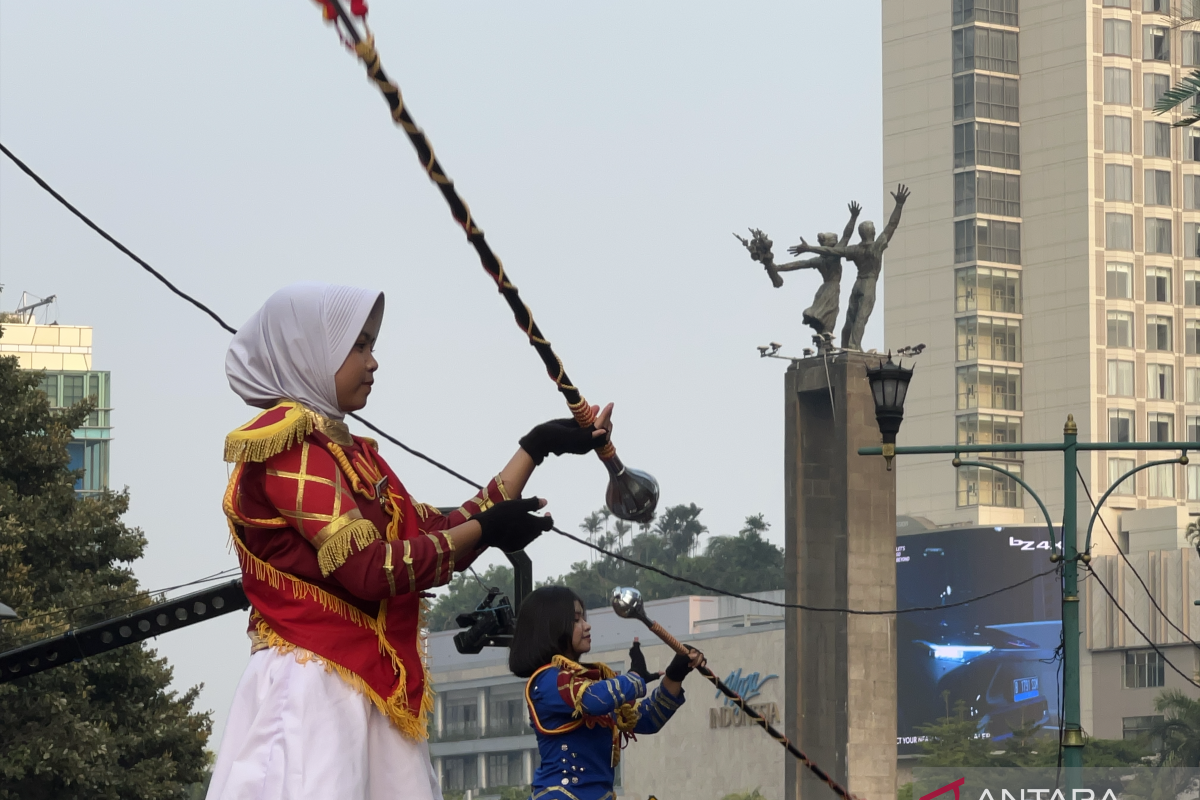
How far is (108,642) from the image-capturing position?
44.0 ft

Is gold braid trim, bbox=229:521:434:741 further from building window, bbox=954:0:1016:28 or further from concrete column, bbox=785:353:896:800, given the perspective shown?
building window, bbox=954:0:1016:28

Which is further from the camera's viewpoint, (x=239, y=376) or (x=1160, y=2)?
(x=1160, y=2)

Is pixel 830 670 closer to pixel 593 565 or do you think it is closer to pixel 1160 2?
pixel 1160 2

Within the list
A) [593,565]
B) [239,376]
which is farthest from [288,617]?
[593,565]

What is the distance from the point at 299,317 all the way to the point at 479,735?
93348mm

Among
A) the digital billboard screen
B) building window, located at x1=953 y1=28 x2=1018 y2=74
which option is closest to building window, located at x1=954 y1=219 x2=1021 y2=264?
building window, located at x1=953 y1=28 x2=1018 y2=74

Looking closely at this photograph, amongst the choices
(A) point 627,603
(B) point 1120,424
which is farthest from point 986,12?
(A) point 627,603

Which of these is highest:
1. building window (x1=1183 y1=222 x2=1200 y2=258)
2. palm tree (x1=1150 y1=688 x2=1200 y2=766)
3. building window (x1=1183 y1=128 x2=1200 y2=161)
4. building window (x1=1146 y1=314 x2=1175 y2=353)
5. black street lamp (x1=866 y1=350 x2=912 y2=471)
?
building window (x1=1183 y1=128 x2=1200 y2=161)

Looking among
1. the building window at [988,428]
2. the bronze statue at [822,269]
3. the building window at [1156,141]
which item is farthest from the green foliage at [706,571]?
the bronze statue at [822,269]

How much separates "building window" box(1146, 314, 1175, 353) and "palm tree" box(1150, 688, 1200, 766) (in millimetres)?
37098

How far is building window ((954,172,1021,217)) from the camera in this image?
3868 inches

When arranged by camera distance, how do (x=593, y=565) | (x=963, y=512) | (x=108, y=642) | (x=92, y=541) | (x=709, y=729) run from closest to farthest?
(x=108, y=642) → (x=92, y=541) → (x=709, y=729) → (x=963, y=512) → (x=593, y=565)

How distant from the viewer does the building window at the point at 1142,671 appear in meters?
81.0

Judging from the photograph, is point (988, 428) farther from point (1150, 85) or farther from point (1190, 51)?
point (1190, 51)
